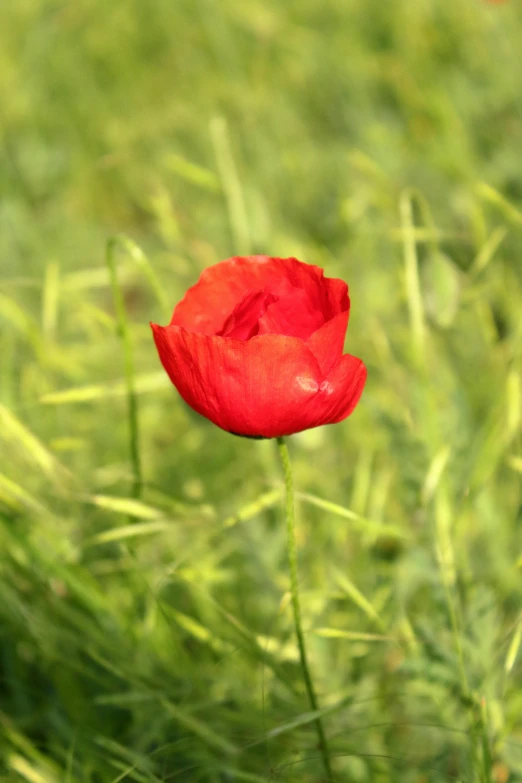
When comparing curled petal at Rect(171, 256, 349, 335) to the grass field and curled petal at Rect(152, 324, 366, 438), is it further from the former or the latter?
the grass field

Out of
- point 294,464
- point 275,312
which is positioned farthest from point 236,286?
point 294,464

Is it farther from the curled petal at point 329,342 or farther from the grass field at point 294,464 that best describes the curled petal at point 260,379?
the grass field at point 294,464

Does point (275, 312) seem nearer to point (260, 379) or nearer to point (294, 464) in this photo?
point (260, 379)

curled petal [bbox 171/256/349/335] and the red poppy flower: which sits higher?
curled petal [bbox 171/256/349/335]

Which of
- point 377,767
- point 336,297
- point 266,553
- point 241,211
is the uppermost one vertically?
point 241,211

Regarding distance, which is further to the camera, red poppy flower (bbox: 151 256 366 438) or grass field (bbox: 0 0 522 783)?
grass field (bbox: 0 0 522 783)

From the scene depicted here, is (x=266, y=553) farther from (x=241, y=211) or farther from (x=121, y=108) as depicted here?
(x=121, y=108)

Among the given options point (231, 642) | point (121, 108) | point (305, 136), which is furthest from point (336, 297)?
point (121, 108)

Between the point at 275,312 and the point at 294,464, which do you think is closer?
the point at 275,312

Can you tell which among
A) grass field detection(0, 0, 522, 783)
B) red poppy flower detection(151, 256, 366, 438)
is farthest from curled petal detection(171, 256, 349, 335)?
grass field detection(0, 0, 522, 783)
